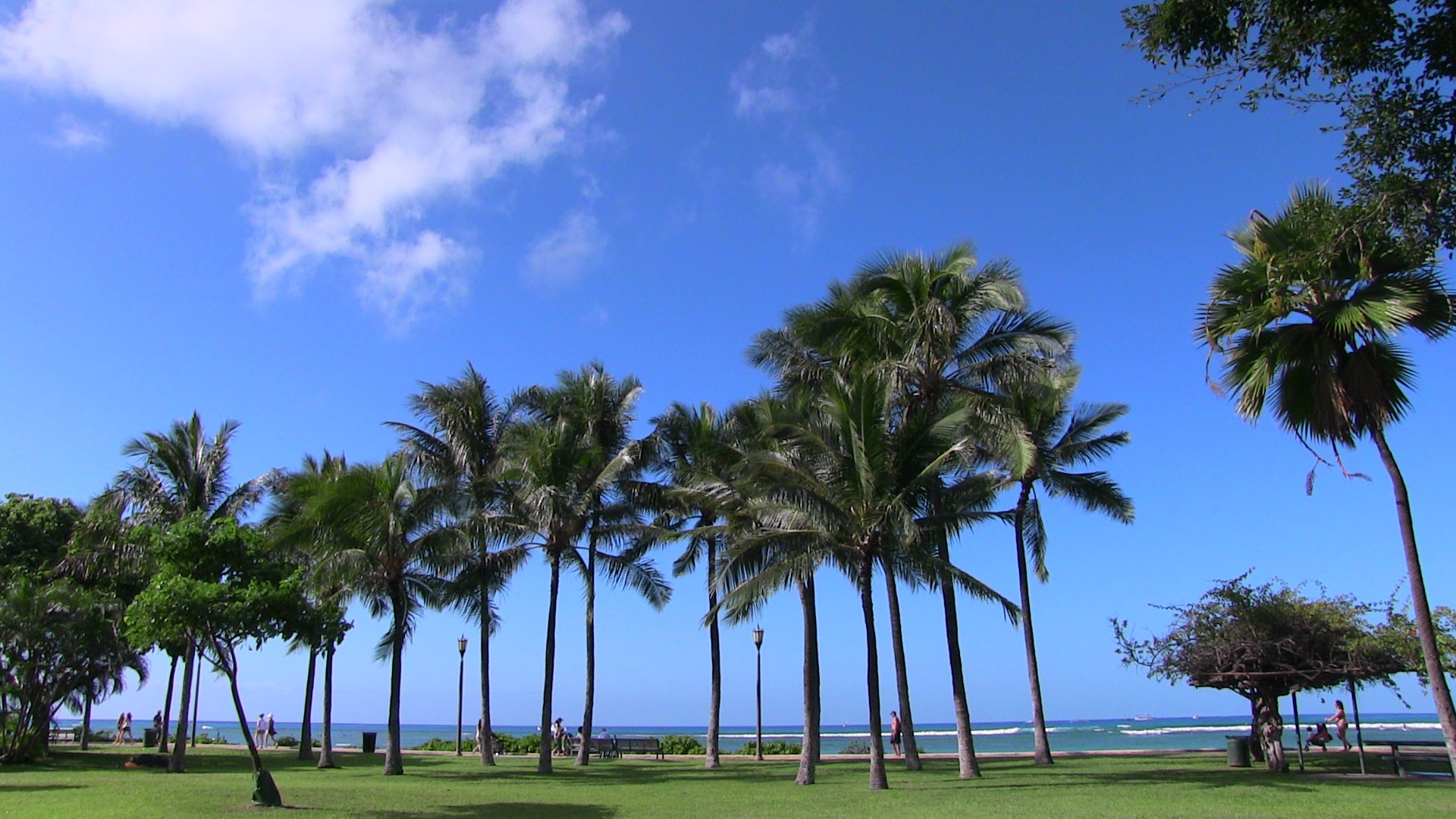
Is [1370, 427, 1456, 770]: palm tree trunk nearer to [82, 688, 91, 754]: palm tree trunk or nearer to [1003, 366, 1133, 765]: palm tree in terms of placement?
[1003, 366, 1133, 765]: palm tree

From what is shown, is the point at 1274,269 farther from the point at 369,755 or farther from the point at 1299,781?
the point at 369,755

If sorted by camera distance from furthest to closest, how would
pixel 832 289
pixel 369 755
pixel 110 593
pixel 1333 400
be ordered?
1. pixel 369 755
2. pixel 110 593
3. pixel 832 289
4. pixel 1333 400

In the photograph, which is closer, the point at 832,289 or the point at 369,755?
the point at 832,289

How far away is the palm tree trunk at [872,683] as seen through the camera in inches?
742

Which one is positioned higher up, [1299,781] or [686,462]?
[686,462]

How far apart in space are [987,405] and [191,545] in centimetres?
1656

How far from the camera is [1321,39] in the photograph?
9.70 metres

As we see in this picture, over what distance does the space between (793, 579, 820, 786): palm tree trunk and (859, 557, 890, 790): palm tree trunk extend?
4.27ft

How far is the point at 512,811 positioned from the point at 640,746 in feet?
74.5

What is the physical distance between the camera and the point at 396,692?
2567cm

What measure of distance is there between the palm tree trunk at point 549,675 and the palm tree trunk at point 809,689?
705cm

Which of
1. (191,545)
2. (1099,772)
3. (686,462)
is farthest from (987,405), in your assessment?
(191,545)

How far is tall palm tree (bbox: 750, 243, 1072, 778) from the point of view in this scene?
22.3 meters

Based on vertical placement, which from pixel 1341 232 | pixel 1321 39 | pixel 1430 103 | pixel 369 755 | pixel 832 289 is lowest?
pixel 369 755
